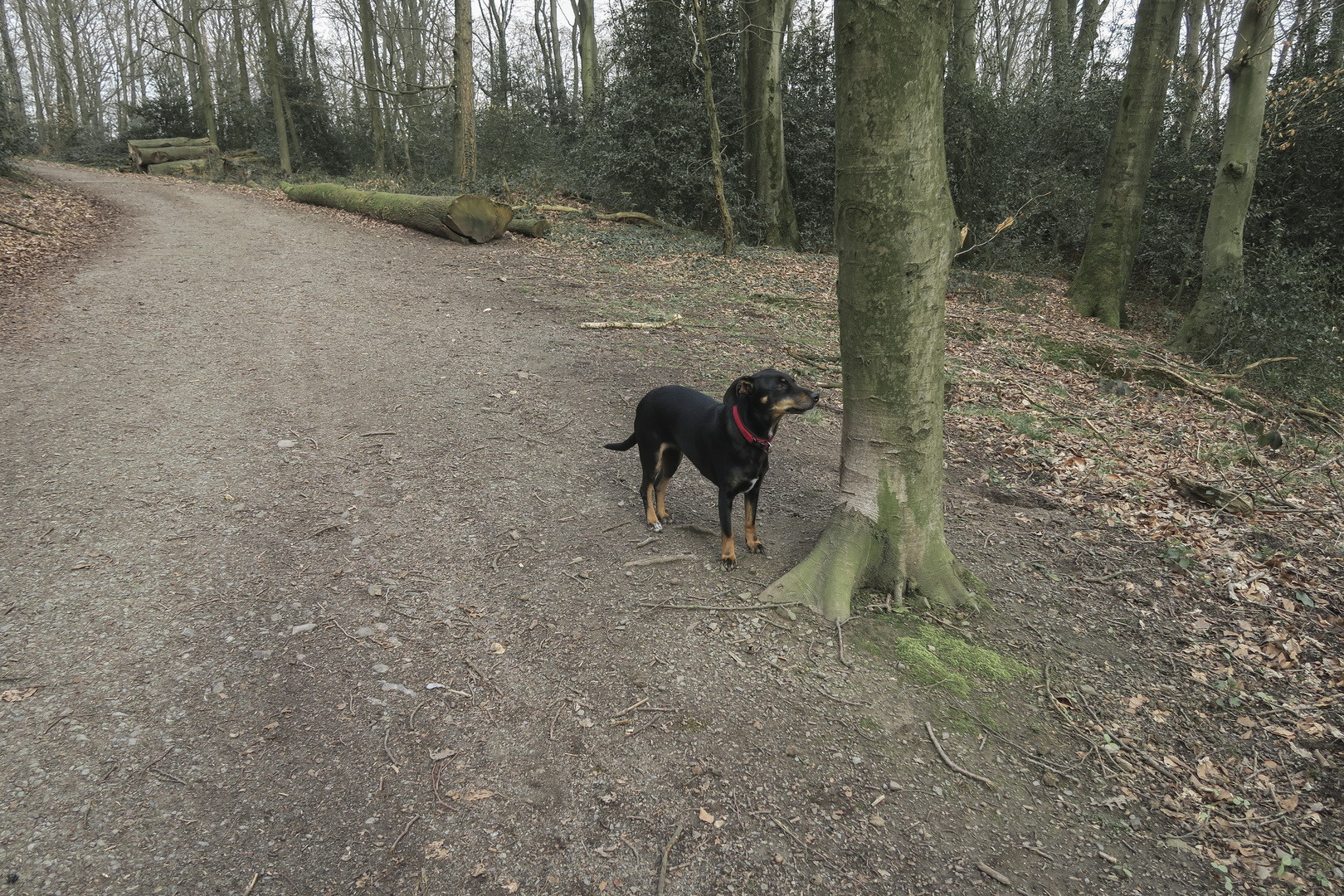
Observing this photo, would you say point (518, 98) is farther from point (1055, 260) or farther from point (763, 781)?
point (763, 781)

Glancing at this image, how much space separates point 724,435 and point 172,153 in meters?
28.2

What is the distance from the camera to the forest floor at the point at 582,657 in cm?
276

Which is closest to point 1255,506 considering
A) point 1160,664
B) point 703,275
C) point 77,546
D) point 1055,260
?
point 1160,664

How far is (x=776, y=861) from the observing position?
8.94ft

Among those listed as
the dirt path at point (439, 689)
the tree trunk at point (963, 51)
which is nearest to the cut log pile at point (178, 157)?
the dirt path at point (439, 689)

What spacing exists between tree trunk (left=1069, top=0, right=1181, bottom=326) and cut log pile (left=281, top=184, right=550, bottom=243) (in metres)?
10.7

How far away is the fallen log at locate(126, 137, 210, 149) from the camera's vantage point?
24.1 m

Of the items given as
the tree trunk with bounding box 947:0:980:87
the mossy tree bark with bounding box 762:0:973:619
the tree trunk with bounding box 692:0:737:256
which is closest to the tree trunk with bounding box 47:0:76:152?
the tree trunk with bounding box 692:0:737:256

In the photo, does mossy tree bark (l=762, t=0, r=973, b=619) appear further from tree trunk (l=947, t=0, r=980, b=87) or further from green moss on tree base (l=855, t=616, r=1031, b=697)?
tree trunk (l=947, t=0, r=980, b=87)

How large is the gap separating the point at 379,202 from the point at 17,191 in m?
6.71

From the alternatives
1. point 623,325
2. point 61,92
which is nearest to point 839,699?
point 623,325

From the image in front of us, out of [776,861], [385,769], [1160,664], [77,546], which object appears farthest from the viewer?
[77,546]

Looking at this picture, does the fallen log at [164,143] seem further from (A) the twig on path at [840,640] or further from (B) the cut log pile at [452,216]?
(A) the twig on path at [840,640]

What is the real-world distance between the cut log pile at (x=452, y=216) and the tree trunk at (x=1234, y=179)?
39.0 feet
